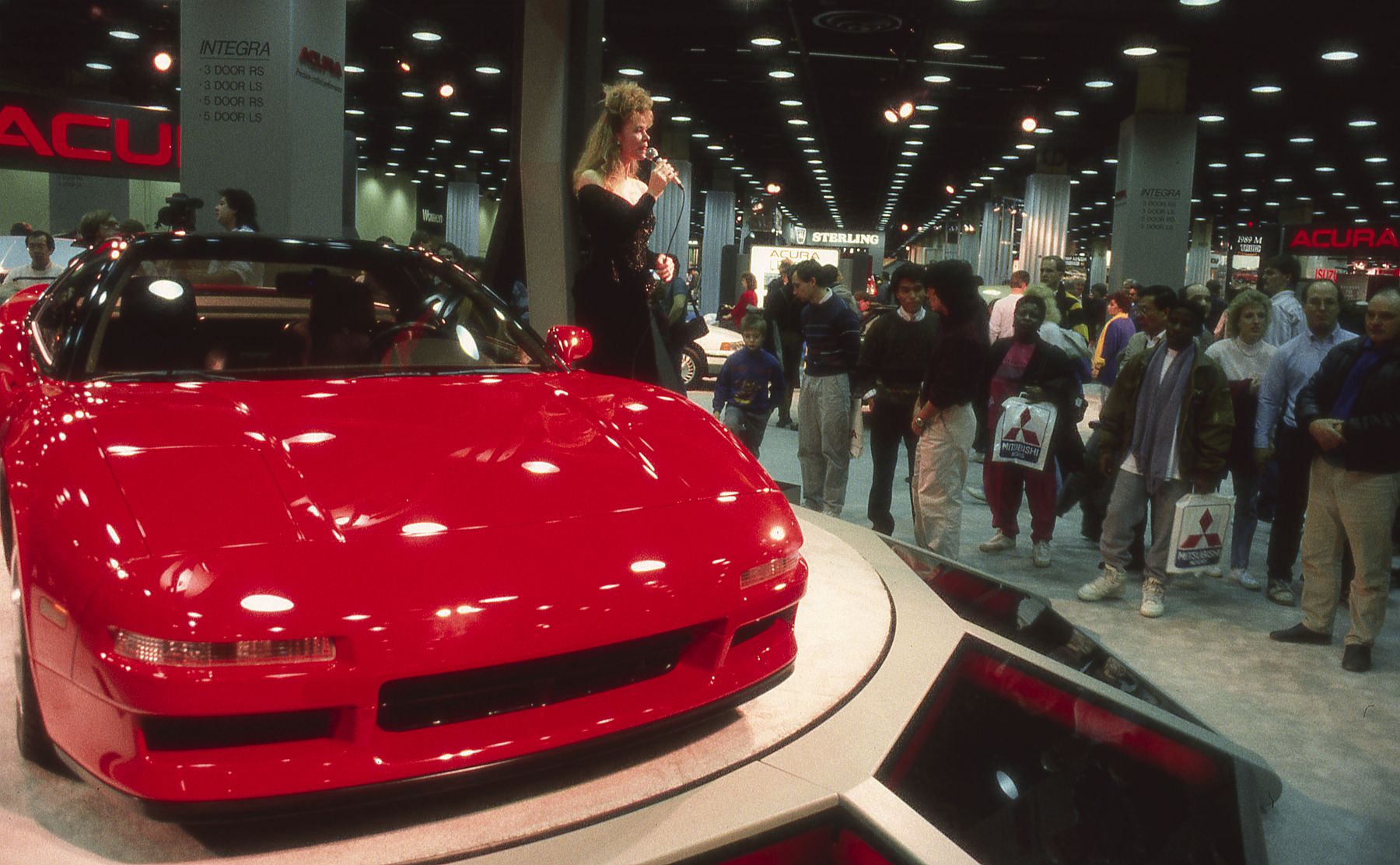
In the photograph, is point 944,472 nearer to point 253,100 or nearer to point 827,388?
point 827,388

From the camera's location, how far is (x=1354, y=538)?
455cm

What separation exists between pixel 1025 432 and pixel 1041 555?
0.80m

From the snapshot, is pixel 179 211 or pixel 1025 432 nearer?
pixel 179 211

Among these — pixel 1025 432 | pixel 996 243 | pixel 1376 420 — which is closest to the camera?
pixel 1376 420

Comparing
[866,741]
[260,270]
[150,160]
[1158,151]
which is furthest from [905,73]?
[866,741]

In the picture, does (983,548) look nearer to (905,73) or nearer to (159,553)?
(159,553)

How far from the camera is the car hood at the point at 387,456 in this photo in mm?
1830

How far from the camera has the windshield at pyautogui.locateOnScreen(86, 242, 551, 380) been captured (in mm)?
2627

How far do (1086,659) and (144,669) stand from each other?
9.07 ft

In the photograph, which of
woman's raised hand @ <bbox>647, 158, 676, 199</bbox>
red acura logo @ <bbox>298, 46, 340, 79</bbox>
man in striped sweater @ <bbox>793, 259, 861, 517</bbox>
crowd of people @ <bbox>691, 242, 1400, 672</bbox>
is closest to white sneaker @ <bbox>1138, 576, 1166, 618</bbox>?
crowd of people @ <bbox>691, 242, 1400, 672</bbox>

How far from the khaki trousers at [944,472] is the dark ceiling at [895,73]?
350 inches

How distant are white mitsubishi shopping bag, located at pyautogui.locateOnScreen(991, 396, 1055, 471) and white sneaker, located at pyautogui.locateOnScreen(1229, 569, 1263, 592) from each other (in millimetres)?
1262

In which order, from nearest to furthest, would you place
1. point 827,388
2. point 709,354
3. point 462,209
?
point 827,388 < point 709,354 < point 462,209

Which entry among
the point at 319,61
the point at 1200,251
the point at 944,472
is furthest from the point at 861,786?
the point at 1200,251
